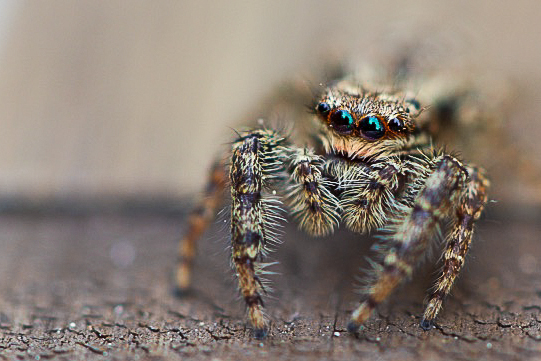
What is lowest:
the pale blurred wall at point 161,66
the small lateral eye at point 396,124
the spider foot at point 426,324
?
the spider foot at point 426,324

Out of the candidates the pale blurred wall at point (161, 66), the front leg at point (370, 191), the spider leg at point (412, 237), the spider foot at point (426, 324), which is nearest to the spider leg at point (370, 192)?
the front leg at point (370, 191)

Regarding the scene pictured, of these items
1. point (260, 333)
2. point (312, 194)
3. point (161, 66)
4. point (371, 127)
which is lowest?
point (260, 333)

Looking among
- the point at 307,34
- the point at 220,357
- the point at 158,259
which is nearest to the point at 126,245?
the point at 158,259

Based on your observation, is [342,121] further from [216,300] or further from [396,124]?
[216,300]

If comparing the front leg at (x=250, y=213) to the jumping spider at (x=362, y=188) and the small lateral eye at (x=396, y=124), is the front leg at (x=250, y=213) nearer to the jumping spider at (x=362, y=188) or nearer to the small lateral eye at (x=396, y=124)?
the jumping spider at (x=362, y=188)

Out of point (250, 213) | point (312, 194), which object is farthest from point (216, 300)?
point (312, 194)

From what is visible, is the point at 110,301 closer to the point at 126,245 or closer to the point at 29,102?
the point at 126,245

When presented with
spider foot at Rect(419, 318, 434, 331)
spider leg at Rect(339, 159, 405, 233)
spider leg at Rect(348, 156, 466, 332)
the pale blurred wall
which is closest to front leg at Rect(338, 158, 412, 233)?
spider leg at Rect(339, 159, 405, 233)

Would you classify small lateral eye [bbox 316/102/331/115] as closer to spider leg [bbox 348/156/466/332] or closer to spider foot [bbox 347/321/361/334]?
spider leg [bbox 348/156/466/332]
